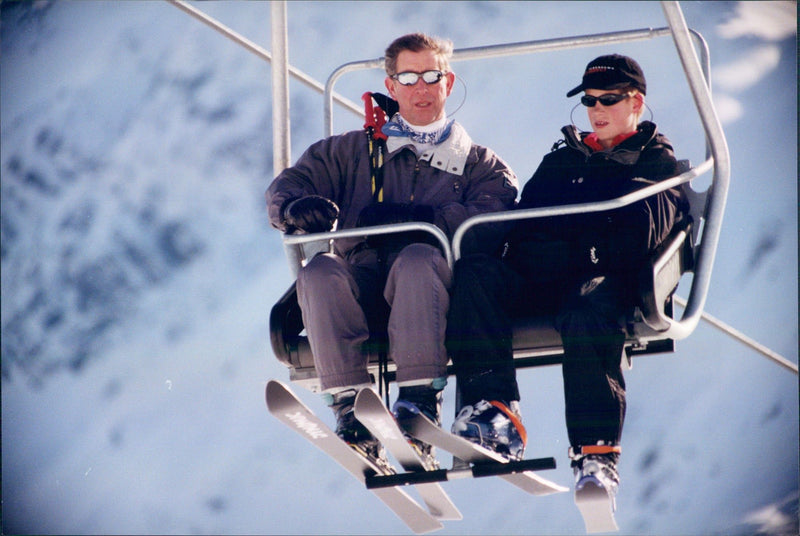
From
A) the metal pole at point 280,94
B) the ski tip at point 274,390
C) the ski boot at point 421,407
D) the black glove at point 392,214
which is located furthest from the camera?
the metal pole at point 280,94

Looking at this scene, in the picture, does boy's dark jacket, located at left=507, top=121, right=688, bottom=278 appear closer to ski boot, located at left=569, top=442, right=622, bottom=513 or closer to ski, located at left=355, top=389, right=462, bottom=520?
ski boot, located at left=569, top=442, right=622, bottom=513

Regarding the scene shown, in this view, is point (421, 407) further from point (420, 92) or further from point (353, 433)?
point (420, 92)

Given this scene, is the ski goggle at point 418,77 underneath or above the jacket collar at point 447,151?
above

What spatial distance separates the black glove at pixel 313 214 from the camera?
3.25 metres

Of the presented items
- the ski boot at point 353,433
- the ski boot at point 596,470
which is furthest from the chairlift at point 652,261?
the ski boot at point 596,470

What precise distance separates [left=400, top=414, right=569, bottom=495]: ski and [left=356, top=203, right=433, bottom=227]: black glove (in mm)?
606

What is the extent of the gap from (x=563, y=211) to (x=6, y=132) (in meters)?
10.8

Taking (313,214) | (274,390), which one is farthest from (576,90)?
(274,390)

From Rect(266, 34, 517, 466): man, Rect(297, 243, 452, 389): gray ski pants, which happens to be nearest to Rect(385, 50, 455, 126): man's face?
Rect(266, 34, 517, 466): man

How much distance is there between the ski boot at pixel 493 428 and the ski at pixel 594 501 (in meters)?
0.20

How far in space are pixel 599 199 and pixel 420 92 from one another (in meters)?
0.64

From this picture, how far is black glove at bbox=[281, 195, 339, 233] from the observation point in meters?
3.25

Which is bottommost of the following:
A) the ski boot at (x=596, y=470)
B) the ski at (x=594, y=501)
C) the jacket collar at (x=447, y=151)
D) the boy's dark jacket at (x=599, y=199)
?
the ski at (x=594, y=501)

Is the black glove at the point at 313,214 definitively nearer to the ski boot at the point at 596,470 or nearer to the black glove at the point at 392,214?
the black glove at the point at 392,214
